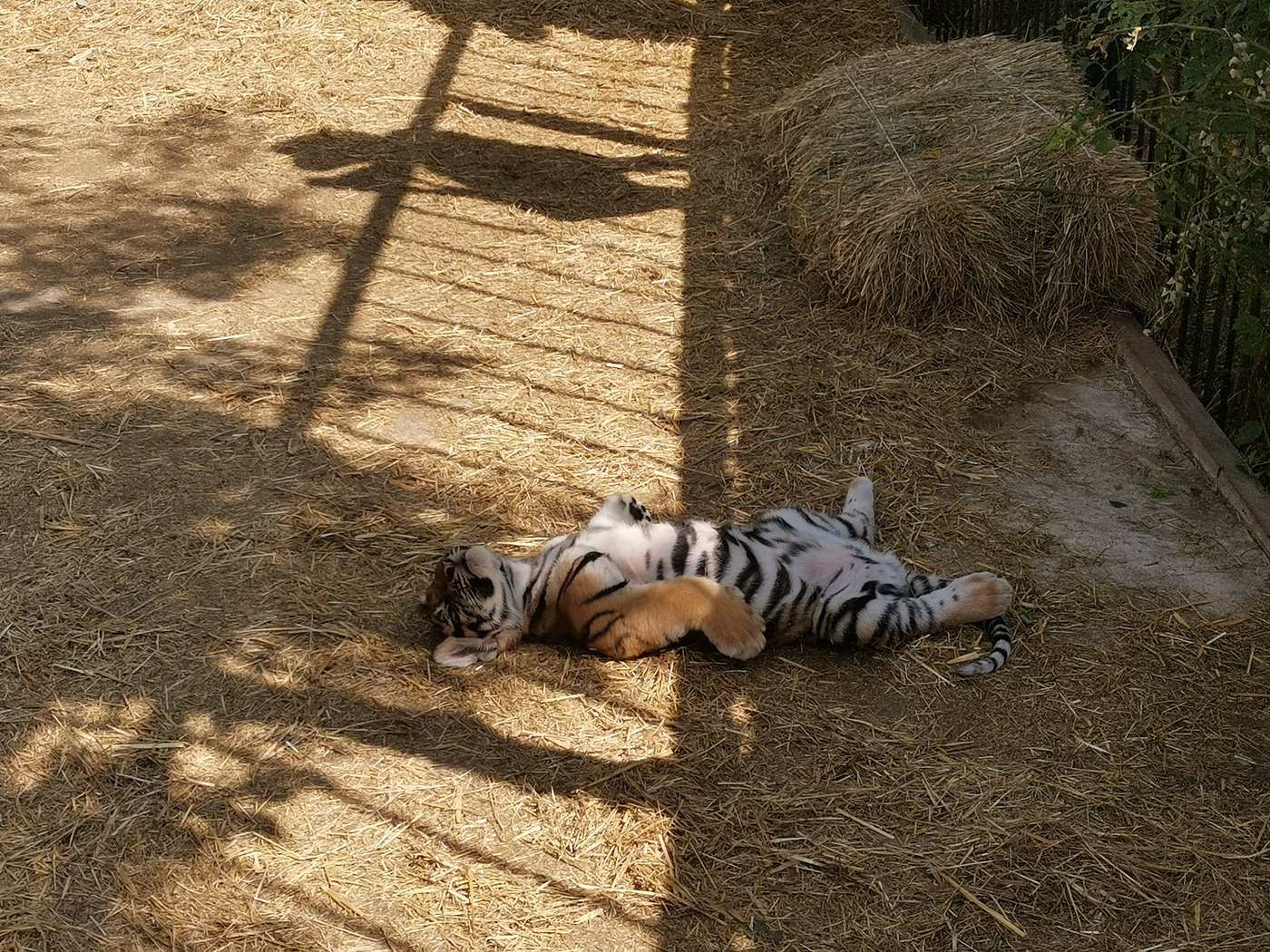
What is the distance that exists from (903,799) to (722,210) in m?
3.85

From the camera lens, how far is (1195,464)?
4789 mm

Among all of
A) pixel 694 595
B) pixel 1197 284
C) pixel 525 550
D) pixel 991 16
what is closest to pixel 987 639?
pixel 694 595

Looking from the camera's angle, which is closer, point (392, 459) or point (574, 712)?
point (574, 712)

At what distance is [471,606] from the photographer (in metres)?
3.90

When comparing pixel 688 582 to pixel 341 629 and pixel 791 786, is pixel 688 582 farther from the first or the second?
pixel 341 629

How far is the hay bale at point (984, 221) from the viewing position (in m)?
5.47

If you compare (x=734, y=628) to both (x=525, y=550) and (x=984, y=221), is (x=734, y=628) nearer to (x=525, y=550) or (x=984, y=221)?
(x=525, y=550)

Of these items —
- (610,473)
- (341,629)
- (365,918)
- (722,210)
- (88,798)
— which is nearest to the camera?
(365,918)

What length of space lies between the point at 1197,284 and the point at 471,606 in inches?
124

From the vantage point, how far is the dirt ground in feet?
10.6

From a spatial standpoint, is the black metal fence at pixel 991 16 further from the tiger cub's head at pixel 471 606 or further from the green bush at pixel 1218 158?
the tiger cub's head at pixel 471 606

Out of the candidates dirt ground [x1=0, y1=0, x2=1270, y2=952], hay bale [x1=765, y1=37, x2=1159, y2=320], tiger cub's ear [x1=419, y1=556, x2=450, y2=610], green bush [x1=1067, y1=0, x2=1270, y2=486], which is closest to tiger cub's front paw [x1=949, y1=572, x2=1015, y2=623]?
dirt ground [x1=0, y1=0, x2=1270, y2=952]

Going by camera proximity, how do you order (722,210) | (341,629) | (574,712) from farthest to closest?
1. (722,210)
2. (341,629)
3. (574,712)

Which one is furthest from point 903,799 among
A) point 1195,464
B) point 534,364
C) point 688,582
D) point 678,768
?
point 534,364
